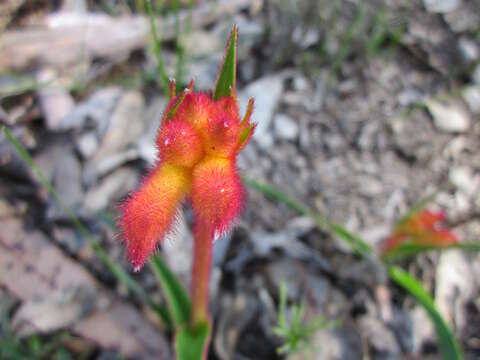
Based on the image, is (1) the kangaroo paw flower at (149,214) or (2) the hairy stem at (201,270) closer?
(1) the kangaroo paw flower at (149,214)

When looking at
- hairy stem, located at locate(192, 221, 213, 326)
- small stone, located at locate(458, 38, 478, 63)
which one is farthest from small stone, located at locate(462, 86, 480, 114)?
hairy stem, located at locate(192, 221, 213, 326)

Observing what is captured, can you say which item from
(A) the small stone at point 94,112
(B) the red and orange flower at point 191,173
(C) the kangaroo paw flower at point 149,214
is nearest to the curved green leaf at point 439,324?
(B) the red and orange flower at point 191,173

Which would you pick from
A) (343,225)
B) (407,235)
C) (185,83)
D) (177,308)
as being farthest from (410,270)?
(185,83)

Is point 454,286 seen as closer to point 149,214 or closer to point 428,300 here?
point 428,300

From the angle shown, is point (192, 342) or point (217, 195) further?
point (192, 342)

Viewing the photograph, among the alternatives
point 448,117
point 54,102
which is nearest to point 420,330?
point 448,117

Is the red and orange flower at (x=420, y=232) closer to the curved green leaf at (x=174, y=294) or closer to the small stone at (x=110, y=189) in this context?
the curved green leaf at (x=174, y=294)

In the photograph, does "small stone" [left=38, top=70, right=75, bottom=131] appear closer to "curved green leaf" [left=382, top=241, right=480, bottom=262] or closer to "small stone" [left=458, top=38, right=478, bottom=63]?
"curved green leaf" [left=382, top=241, right=480, bottom=262]
